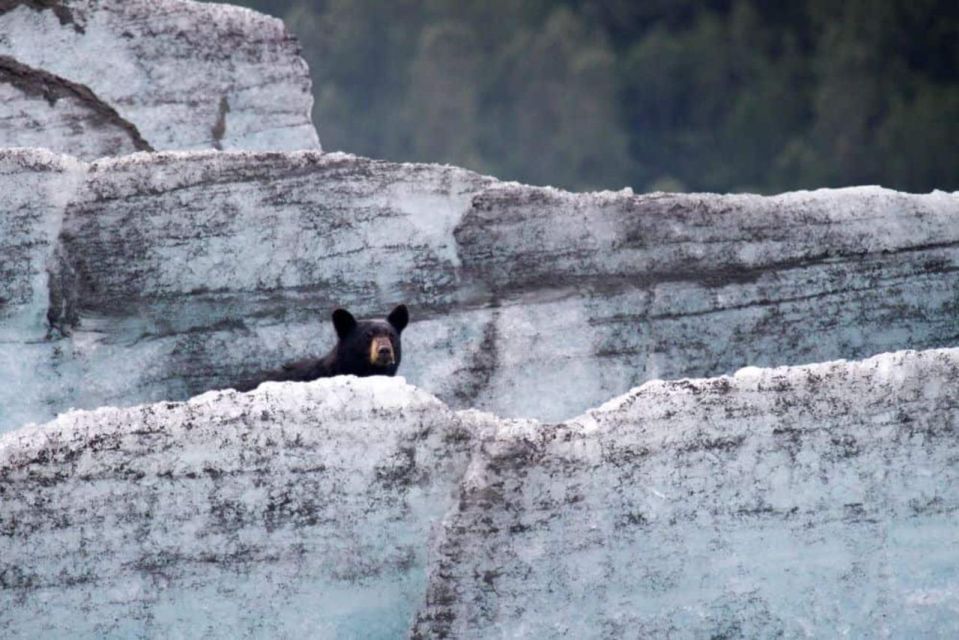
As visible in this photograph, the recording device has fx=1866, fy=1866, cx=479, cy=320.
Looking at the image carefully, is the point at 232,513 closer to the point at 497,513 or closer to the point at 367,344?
the point at 497,513

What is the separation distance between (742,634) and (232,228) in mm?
4237

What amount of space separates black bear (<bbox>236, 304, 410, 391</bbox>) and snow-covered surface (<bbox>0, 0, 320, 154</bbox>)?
3.33 m

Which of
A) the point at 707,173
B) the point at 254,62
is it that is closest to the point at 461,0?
the point at 707,173

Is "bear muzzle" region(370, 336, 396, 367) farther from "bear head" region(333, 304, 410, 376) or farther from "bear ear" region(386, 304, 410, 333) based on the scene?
"bear ear" region(386, 304, 410, 333)

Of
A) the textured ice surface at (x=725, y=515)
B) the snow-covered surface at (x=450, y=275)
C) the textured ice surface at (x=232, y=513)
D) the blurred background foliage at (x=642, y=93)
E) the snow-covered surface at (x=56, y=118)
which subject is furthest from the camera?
the blurred background foliage at (x=642, y=93)

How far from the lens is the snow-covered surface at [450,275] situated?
1090cm

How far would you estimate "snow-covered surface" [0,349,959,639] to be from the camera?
8227 mm

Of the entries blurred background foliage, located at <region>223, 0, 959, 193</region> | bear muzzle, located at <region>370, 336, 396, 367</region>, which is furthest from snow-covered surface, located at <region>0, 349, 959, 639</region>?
blurred background foliage, located at <region>223, 0, 959, 193</region>

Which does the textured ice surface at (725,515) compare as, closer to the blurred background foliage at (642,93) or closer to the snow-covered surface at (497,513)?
the snow-covered surface at (497,513)

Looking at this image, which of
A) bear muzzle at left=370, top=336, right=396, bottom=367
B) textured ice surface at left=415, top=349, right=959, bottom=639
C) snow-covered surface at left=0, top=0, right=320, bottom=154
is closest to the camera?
textured ice surface at left=415, top=349, right=959, bottom=639

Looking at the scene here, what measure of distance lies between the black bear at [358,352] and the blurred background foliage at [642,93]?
29.6 meters

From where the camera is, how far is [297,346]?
11078mm

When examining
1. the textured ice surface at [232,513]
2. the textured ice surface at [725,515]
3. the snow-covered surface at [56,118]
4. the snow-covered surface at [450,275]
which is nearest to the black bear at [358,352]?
the snow-covered surface at [450,275]

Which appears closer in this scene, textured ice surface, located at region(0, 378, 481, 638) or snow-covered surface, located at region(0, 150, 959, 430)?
textured ice surface, located at region(0, 378, 481, 638)
